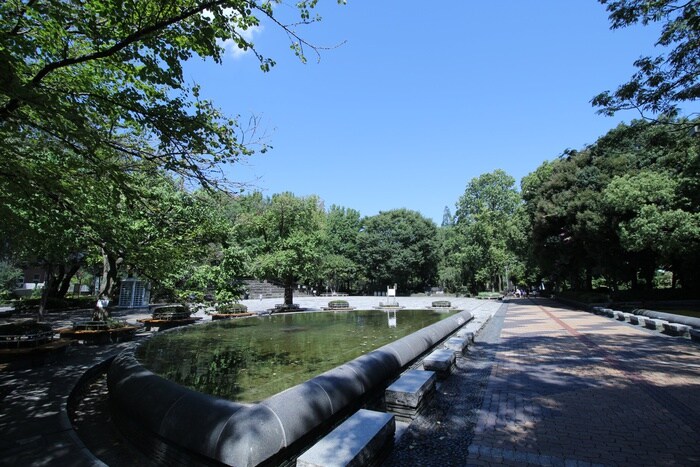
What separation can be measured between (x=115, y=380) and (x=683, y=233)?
23426mm

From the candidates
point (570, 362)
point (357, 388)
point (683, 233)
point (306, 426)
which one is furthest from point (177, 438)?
point (683, 233)

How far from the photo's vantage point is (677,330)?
41.4 feet

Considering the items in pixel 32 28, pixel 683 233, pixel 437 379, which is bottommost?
pixel 437 379

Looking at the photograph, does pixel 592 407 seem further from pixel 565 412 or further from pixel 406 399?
pixel 406 399

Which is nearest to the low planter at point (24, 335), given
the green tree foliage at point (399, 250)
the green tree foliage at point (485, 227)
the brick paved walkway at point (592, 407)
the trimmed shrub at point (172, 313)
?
the trimmed shrub at point (172, 313)

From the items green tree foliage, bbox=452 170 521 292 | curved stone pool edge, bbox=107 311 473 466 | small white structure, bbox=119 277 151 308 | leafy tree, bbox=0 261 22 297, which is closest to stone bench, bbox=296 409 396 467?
curved stone pool edge, bbox=107 311 473 466

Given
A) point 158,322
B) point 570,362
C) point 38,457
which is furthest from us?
point 158,322

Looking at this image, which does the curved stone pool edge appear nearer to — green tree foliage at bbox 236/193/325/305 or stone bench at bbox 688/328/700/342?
stone bench at bbox 688/328/700/342

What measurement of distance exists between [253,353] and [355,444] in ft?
25.0

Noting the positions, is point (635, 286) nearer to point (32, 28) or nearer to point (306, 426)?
point (306, 426)

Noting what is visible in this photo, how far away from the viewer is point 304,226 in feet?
92.1

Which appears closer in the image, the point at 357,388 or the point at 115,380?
the point at 357,388

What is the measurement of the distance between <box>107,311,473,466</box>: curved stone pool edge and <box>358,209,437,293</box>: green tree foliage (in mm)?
51949

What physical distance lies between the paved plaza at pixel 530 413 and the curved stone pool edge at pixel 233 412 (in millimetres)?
736
